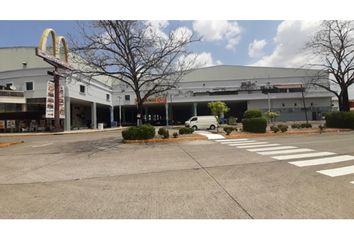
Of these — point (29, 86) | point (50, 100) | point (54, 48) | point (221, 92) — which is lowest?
point (50, 100)

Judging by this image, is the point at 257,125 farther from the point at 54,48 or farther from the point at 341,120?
the point at 54,48

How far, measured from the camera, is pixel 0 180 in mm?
7914

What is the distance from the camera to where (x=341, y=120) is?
2431 centimetres

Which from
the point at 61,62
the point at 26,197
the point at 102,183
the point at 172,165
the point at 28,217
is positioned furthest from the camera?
the point at 61,62

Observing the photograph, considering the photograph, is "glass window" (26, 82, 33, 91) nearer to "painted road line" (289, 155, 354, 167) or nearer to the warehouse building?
the warehouse building

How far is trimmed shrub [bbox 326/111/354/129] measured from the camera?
2389cm

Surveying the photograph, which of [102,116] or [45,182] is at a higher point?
[102,116]

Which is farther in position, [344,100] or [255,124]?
[344,100]

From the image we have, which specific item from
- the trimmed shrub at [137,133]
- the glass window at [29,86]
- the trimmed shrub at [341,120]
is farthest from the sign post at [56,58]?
the trimmed shrub at [341,120]

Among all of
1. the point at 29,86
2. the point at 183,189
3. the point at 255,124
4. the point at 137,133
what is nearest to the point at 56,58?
the point at 29,86

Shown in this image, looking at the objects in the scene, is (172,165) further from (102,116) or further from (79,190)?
(102,116)

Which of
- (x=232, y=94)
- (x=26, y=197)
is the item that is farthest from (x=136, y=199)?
(x=232, y=94)

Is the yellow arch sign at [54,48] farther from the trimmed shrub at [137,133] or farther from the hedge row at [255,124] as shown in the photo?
the hedge row at [255,124]

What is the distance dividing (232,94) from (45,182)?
51.9 metres
